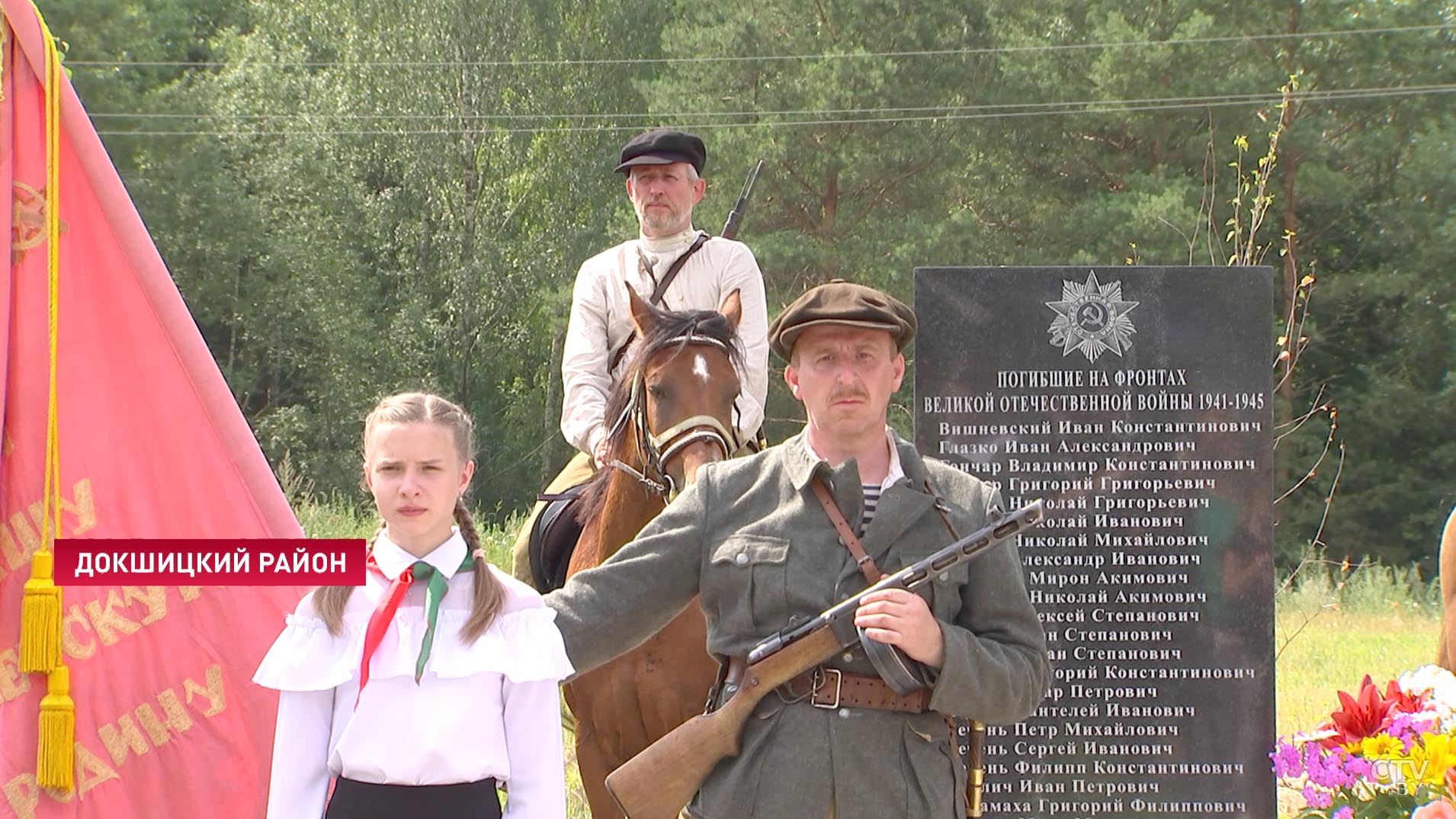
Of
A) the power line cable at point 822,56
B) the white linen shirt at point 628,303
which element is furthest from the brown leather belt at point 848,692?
the power line cable at point 822,56

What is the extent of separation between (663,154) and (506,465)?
88.6 feet

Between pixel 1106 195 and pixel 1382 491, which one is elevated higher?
pixel 1106 195

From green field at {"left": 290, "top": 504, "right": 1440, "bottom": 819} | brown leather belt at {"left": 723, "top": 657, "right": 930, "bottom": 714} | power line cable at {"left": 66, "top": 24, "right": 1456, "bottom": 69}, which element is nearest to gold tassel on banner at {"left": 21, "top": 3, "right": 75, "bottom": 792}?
brown leather belt at {"left": 723, "top": 657, "right": 930, "bottom": 714}

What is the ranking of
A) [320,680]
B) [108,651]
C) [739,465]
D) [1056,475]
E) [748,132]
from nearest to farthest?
[320,680] → [739,465] → [108,651] → [1056,475] → [748,132]

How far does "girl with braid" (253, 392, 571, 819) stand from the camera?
3201 millimetres

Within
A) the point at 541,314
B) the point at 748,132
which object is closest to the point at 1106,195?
the point at 748,132

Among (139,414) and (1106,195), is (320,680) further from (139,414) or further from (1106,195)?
(1106,195)

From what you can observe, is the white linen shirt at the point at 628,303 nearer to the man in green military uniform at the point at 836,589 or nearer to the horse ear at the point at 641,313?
the horse ear at the point at 641,313

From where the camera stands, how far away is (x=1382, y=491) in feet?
84.4

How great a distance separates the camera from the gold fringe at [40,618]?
167 inches

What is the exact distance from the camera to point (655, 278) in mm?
7020

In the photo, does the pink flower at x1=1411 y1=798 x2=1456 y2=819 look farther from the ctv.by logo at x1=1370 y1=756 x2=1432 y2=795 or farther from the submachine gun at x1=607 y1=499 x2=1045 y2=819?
the submachine gun at x1=607 y1=499 x2=1045 y2=819

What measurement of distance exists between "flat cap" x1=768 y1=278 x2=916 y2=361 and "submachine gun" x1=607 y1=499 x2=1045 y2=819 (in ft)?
1.68
